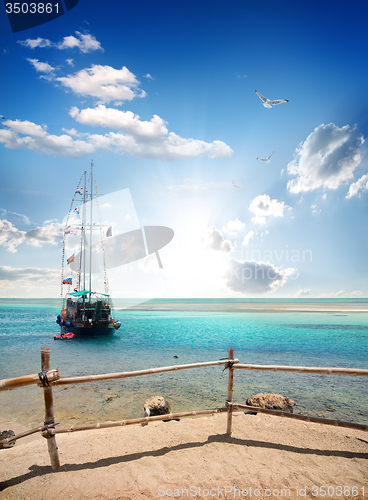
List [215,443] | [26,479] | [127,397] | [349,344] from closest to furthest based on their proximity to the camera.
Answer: [26,479] < [215,443] < [127,397] < [349,344]

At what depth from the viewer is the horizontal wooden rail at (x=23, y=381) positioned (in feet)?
10.2

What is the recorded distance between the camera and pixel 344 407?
309 inches

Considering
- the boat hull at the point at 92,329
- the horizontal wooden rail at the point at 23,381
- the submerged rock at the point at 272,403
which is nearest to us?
the horizontal wooden rail at the point at 23,381

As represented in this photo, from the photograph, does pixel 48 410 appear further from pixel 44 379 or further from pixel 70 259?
pixel 70 259

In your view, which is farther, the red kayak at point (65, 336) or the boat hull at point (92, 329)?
the boat hull at point (92, 329)

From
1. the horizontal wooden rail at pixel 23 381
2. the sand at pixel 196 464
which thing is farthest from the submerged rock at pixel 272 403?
the horizontal wooden rail at pixel 23 381

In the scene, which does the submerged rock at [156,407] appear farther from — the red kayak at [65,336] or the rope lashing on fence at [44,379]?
the red kayak at [65,336]

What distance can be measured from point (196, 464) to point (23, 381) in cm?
261

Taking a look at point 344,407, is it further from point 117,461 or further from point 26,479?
Result: point 26,479

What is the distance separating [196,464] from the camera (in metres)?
3.84

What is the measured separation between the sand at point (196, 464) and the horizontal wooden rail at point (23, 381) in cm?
126

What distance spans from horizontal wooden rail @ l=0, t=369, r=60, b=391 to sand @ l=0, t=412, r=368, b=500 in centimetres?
126

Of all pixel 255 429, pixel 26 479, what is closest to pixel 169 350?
pixel 255 429

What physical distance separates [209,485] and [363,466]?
87.9 inches
